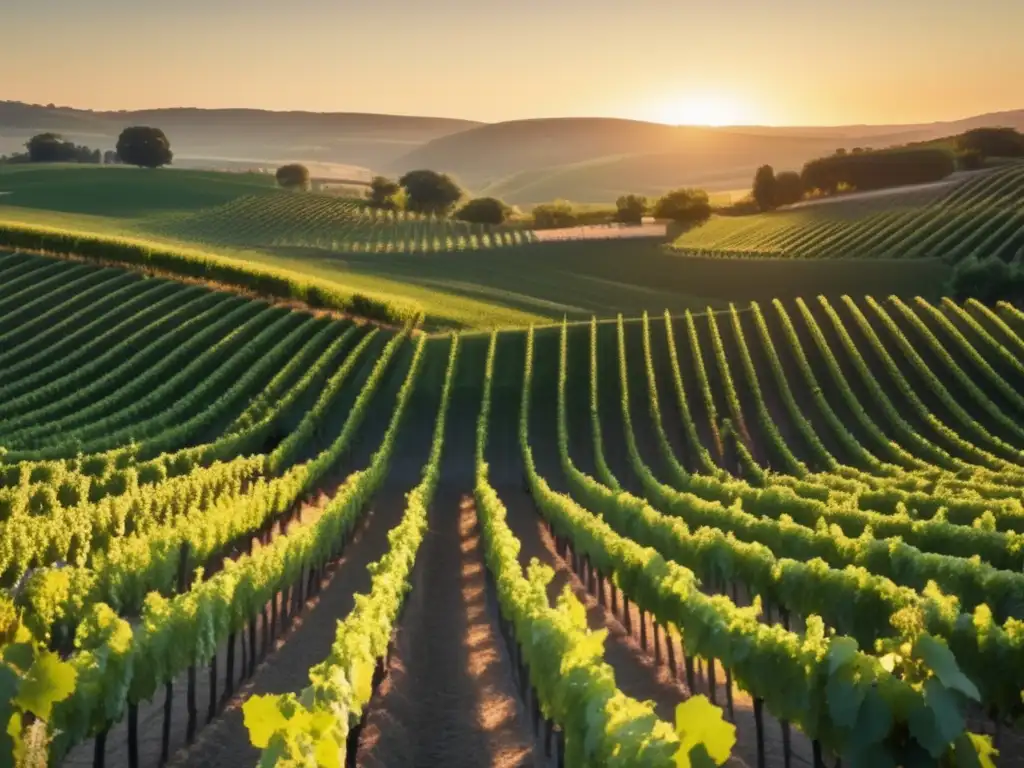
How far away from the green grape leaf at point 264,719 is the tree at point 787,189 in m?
121

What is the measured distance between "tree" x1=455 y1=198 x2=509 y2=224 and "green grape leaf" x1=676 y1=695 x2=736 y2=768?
11131cm

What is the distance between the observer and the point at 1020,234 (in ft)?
281

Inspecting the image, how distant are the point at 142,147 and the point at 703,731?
559ft

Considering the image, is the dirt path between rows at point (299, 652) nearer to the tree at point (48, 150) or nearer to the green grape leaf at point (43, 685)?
the green grape leaf at point (43, 685)

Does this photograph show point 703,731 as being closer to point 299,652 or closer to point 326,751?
point 326,751

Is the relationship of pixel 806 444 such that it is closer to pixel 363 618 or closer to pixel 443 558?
pixel 443 558

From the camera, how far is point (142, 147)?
545ft

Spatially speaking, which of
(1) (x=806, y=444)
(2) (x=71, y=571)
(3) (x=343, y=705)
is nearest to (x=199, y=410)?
(1) (x=806, y=444)

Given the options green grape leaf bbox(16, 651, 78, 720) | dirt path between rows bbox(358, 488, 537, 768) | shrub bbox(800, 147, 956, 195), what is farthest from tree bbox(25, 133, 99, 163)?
green grape leaf bbox(16, 651, 78, 720)

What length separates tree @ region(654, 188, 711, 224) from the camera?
11694cm

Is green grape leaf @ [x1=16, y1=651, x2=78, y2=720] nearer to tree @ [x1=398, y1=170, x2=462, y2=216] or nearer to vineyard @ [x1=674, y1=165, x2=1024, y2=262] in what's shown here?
vineyard @ [x1=674, y1=165, x2=1024, y2=262]

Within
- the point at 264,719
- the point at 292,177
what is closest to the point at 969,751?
the point at 264,719

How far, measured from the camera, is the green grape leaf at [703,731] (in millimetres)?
9156

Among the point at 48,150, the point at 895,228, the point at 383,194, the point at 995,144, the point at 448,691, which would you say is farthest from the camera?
the point at 48,150
